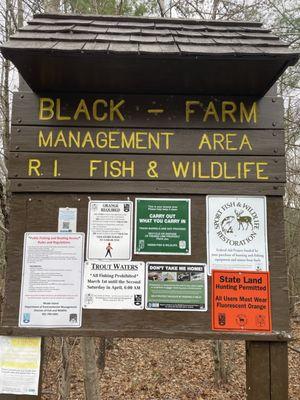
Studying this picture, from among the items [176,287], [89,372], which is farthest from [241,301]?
[89,372]

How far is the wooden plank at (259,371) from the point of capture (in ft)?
9.44

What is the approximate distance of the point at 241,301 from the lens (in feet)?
9.61

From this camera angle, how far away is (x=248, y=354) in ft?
9.68

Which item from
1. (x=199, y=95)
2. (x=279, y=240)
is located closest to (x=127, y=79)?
(x=199, y=95)

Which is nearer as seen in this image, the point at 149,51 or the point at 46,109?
the point at 149,51

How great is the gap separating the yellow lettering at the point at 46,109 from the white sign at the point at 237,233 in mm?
1356

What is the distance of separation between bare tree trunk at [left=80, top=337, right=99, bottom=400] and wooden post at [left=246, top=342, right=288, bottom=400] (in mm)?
4684

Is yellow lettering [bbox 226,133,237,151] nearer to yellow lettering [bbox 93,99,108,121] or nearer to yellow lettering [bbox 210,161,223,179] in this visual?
yellow lettering [bbox 210,161,223,179]

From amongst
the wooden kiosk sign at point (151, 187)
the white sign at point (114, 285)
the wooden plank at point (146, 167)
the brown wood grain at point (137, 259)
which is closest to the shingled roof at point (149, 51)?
the wooden kiosk sign at point (151, 187)

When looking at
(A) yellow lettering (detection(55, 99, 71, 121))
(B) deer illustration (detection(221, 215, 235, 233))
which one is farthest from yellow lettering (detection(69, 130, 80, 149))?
(B) deer illustration (detection(221, 215, 235, 233))

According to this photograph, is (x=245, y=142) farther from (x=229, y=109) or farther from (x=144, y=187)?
(x=144, y=187)

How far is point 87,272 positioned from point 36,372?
0.77 meters

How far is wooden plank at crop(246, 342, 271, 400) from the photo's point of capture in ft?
9.44

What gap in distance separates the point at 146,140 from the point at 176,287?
1106 millimetres
